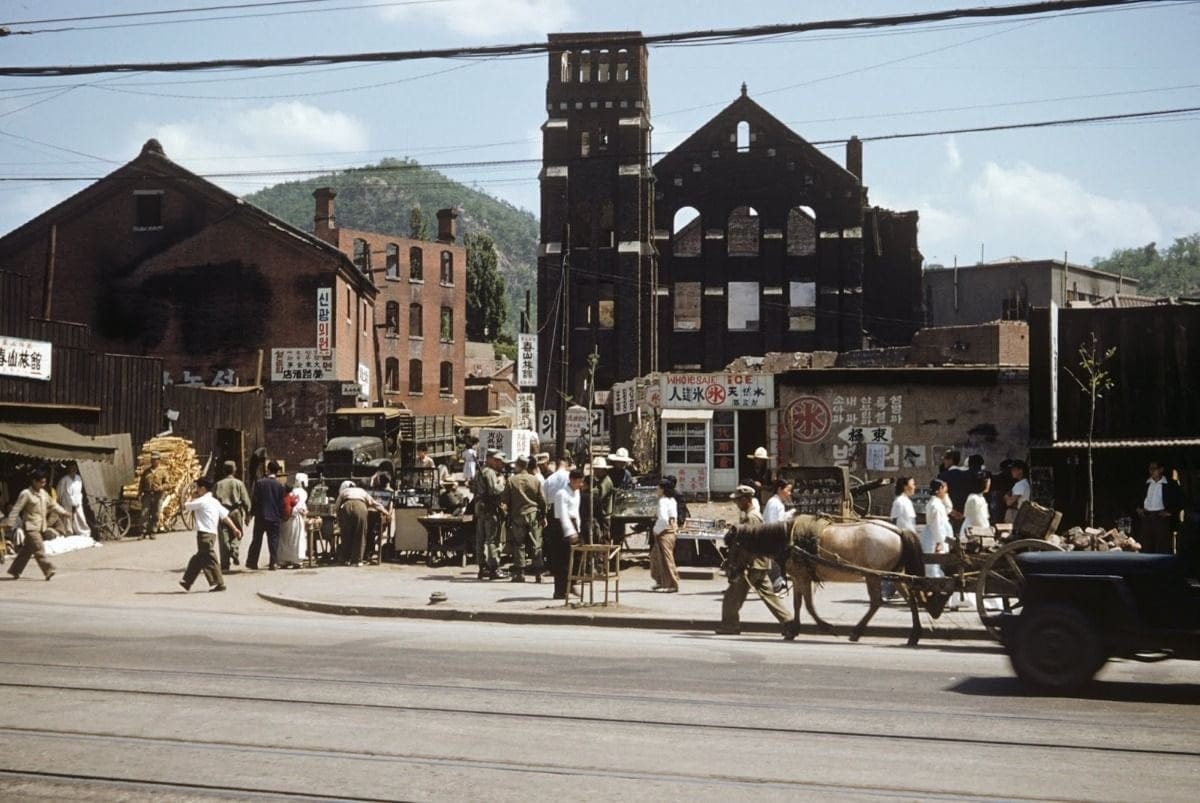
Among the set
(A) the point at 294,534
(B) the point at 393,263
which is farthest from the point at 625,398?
(B) the point at 393,263

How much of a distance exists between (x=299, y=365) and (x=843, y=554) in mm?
39813

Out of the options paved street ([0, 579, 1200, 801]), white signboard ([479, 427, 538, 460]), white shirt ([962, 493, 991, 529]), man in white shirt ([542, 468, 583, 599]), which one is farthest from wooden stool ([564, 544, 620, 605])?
white signboard ([479, 427, 538, 460])

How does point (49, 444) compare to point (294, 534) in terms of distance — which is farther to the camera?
point (49, 444)

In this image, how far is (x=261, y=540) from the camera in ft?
80.8

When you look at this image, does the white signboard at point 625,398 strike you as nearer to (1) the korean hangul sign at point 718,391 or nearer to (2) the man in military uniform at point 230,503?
(1) the korean hangul sign at point 718,391

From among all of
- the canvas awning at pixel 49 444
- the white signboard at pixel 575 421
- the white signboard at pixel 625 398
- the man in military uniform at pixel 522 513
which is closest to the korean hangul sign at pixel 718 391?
the white signboard at pixel 625 398

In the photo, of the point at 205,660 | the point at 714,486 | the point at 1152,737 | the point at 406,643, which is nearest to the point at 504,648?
the point at 406,643

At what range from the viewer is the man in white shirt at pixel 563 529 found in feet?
64.6

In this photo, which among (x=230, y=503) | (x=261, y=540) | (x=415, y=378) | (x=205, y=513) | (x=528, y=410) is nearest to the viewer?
(x=205, y=513)

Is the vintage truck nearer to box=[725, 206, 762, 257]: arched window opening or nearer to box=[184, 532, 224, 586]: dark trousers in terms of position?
box=[184, 532, 224, 586]: dark trousers

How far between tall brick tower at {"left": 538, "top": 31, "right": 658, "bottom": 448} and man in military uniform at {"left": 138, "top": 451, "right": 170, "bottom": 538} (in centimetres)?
2930

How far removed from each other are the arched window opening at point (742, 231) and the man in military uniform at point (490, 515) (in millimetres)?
43342

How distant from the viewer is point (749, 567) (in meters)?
16.3

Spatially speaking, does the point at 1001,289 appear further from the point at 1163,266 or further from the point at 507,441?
Result: the point at 1163,266
